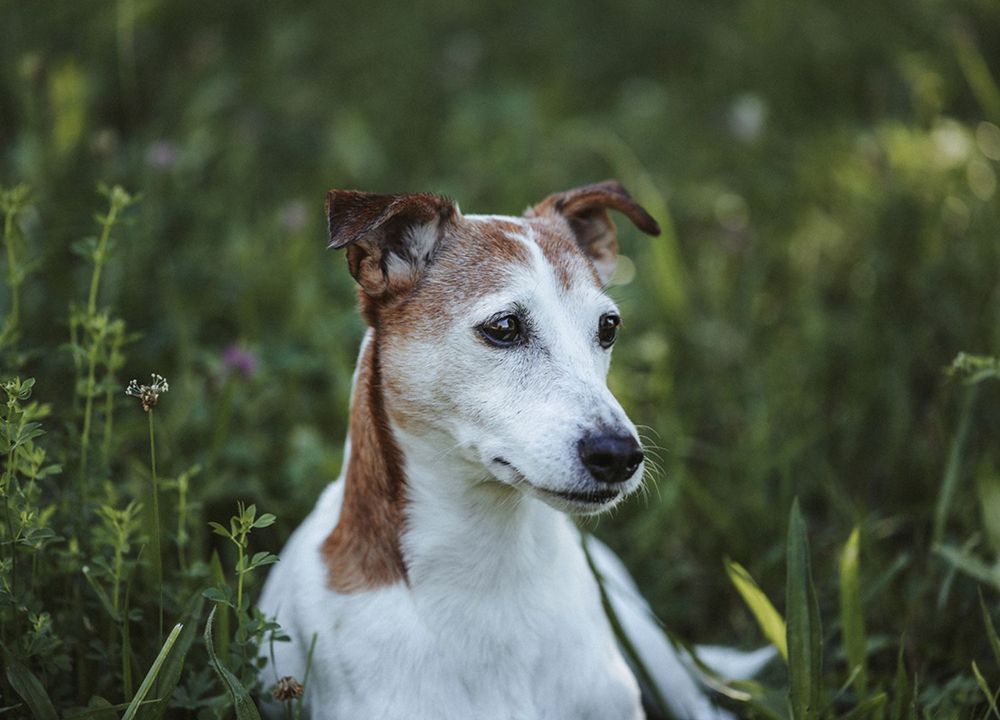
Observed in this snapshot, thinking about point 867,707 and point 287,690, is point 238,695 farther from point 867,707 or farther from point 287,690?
point 867,707

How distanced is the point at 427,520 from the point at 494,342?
521 mm

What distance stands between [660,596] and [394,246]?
68.7 inches

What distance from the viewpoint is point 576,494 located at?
7.98 ft

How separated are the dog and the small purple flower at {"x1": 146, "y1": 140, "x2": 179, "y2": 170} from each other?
7.70 ft

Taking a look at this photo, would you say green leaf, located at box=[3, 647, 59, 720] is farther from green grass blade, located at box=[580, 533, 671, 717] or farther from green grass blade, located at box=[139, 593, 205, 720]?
green grass blade, located at box=[580, 533, 671, 717]

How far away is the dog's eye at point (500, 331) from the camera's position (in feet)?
8.58

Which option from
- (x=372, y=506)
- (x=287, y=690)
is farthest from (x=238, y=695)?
(x=372, y=506)

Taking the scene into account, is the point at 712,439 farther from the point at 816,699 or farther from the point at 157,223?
the point at 157,223

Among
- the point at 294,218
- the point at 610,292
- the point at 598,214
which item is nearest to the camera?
the point at 598,214

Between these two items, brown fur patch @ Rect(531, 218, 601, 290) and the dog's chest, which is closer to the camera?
the dog's chest

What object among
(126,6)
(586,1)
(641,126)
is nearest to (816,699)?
(126,6)

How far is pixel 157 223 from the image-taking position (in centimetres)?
467

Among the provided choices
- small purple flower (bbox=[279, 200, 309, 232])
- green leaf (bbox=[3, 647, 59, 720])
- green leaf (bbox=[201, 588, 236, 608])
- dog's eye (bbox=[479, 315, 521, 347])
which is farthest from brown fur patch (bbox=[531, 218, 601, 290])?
small purple flower (bbox=[279, 200, 309, 232])

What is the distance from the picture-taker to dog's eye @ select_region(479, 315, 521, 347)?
262 cm
